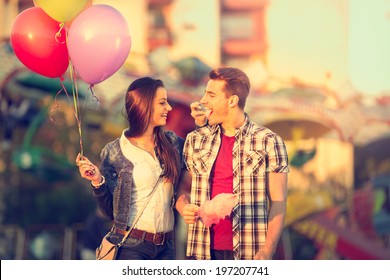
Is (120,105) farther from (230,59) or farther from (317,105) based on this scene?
(317,105)

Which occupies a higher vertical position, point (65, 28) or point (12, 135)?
point (65, 28)

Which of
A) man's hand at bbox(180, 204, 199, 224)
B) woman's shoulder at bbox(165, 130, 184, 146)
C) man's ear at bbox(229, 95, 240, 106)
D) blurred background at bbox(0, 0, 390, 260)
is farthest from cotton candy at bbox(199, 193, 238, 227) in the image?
blurred background at bbox(0, 0, 390, 260)

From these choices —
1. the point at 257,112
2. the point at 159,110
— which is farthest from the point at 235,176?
the point at 257,112

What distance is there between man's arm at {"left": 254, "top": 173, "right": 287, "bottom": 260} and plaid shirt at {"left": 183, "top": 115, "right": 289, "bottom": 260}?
0.07 meters

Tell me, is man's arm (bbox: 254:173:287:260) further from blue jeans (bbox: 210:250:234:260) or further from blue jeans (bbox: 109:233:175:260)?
blue jeans (bbox: 109:233:175:260)

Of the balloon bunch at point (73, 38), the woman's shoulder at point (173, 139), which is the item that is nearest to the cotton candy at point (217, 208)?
the woman's shoulder at point (173, 139)

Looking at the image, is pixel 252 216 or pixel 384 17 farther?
pixel 384 17

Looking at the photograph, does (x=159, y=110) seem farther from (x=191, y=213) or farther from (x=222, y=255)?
(x=222, y=255)

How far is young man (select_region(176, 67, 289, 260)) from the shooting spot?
5141 millimetres

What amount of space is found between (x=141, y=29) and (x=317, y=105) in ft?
4.89

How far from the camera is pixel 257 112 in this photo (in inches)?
277

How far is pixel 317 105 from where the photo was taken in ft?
23.0

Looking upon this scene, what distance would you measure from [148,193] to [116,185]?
0.20 metres
